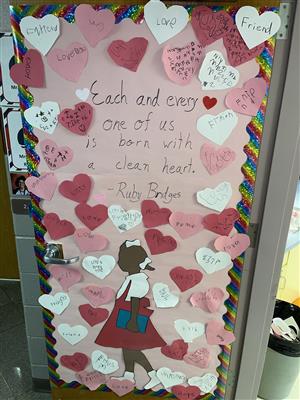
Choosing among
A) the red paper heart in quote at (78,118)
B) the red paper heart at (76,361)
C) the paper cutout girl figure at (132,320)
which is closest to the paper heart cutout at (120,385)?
the paper cutout girl figure at (132,320)

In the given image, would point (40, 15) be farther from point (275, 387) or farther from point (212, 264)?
point (275, 387)

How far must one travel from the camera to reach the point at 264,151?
1.31 metres

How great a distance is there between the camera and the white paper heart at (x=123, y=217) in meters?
1.43

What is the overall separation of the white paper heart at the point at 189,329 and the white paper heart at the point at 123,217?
18.1 inches

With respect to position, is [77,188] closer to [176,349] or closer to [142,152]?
[142,152]

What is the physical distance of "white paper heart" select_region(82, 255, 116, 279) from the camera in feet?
4.98

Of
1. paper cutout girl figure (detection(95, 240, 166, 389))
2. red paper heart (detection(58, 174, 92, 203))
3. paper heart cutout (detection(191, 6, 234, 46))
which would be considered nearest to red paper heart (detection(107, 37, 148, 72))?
paper heart cutout (detection(191, 6, 234, 46))

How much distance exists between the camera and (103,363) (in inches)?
68.9

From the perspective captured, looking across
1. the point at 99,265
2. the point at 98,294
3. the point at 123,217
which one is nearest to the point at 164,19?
the point at 123,217

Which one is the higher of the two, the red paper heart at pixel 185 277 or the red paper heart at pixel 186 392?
the red paper heart at pixel 185 277

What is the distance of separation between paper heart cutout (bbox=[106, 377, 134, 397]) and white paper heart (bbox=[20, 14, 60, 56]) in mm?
1372

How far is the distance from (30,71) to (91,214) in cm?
51

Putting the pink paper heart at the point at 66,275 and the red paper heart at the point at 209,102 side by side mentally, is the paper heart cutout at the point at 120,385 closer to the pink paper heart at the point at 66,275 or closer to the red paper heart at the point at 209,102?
the pink paper heart at the point at 66,275

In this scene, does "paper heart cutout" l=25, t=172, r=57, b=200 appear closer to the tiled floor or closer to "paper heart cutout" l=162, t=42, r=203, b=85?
"paper heart cutout" l=162, t=42, r=203, b=85
